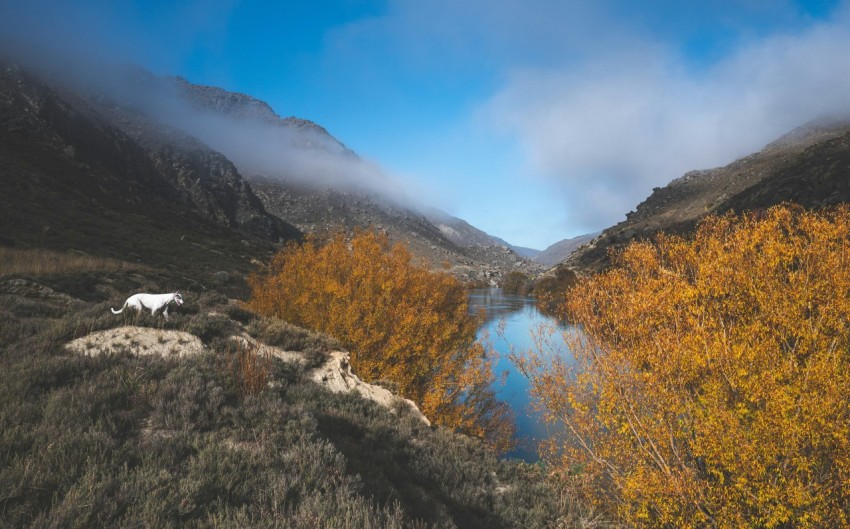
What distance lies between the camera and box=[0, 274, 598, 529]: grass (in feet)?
13.7

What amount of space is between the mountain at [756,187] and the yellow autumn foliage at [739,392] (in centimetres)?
1589

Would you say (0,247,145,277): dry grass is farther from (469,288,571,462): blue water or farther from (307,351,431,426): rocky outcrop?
(469,288,571,462): blue water

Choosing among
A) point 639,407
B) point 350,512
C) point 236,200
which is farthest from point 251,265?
point 236,200

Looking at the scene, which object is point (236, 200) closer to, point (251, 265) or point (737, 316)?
point (251, 265)

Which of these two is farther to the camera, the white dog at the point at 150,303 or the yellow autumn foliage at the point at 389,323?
the yellow autumn foliage at the point at 389,323

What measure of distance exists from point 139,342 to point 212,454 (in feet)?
19.7

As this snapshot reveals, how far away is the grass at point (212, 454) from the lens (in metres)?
4.18

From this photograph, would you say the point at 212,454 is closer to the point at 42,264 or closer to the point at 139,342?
the point at 139,342

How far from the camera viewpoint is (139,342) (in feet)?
31.0

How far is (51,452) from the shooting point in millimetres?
4520

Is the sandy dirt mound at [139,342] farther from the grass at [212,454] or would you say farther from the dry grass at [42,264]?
the dry grass at [42,264]

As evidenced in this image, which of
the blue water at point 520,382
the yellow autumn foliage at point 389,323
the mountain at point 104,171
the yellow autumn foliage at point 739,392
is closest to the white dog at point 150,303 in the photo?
the yellow autumn foliage at point 389,323

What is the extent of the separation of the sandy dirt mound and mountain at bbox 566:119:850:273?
94.2ft

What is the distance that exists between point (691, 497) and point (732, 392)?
11.7ft
